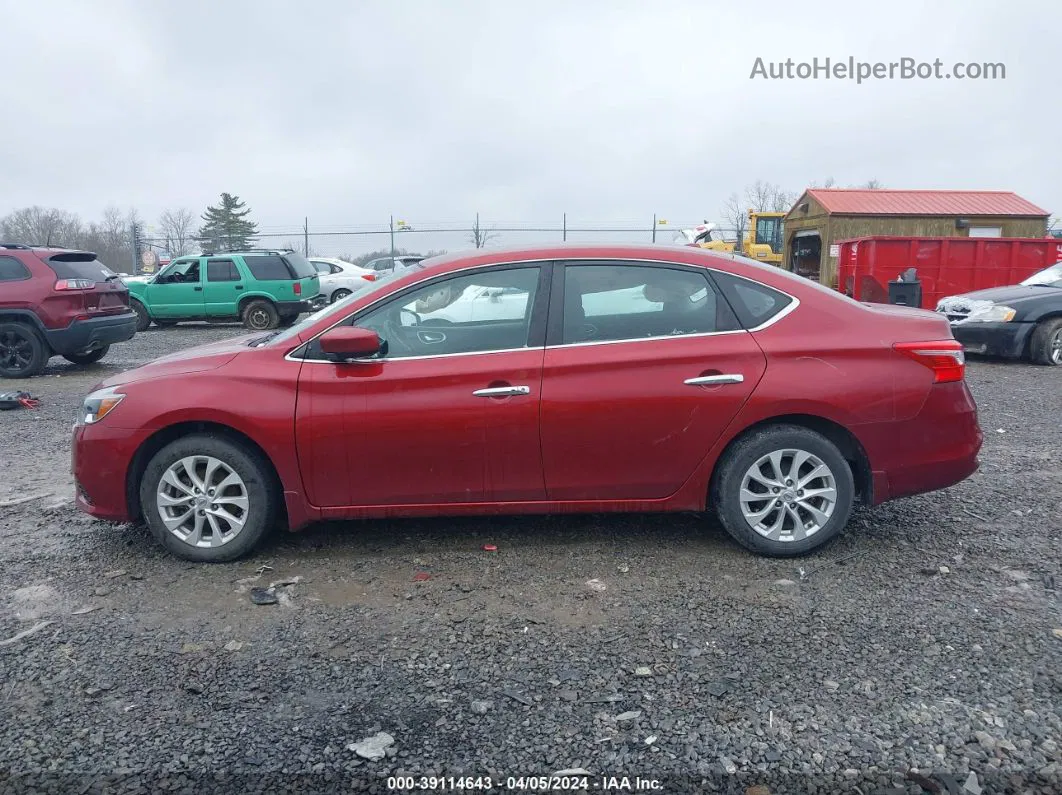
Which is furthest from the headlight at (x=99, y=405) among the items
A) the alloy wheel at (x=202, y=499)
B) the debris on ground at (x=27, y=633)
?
the debris on ground at (x=27, y=633)

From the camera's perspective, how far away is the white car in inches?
851

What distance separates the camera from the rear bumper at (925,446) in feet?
13.7

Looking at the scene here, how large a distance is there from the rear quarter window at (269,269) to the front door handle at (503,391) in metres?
15.0

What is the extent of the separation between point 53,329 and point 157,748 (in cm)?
969

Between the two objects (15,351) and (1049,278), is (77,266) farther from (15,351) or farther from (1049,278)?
(1049,278)

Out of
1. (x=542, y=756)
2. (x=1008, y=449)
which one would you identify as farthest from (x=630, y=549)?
(x=1008, y=449)

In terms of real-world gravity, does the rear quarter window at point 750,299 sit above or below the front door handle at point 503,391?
above

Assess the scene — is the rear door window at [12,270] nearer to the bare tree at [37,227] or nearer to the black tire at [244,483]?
the black tire at [244,483]

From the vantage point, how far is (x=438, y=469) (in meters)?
4.12

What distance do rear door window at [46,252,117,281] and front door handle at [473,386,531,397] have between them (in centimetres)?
904

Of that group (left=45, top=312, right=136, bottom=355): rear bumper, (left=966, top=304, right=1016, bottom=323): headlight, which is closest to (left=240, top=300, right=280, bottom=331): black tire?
(left=45, top=312, right=136, bottom=355): rear bumper

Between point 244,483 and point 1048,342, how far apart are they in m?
11.1

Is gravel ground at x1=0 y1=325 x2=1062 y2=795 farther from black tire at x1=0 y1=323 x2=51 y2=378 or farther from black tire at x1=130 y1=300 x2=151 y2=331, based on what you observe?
black tire at x1=130 y1=300 x2=151 y2=331

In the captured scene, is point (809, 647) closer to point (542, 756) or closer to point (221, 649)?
point (542, 756)
